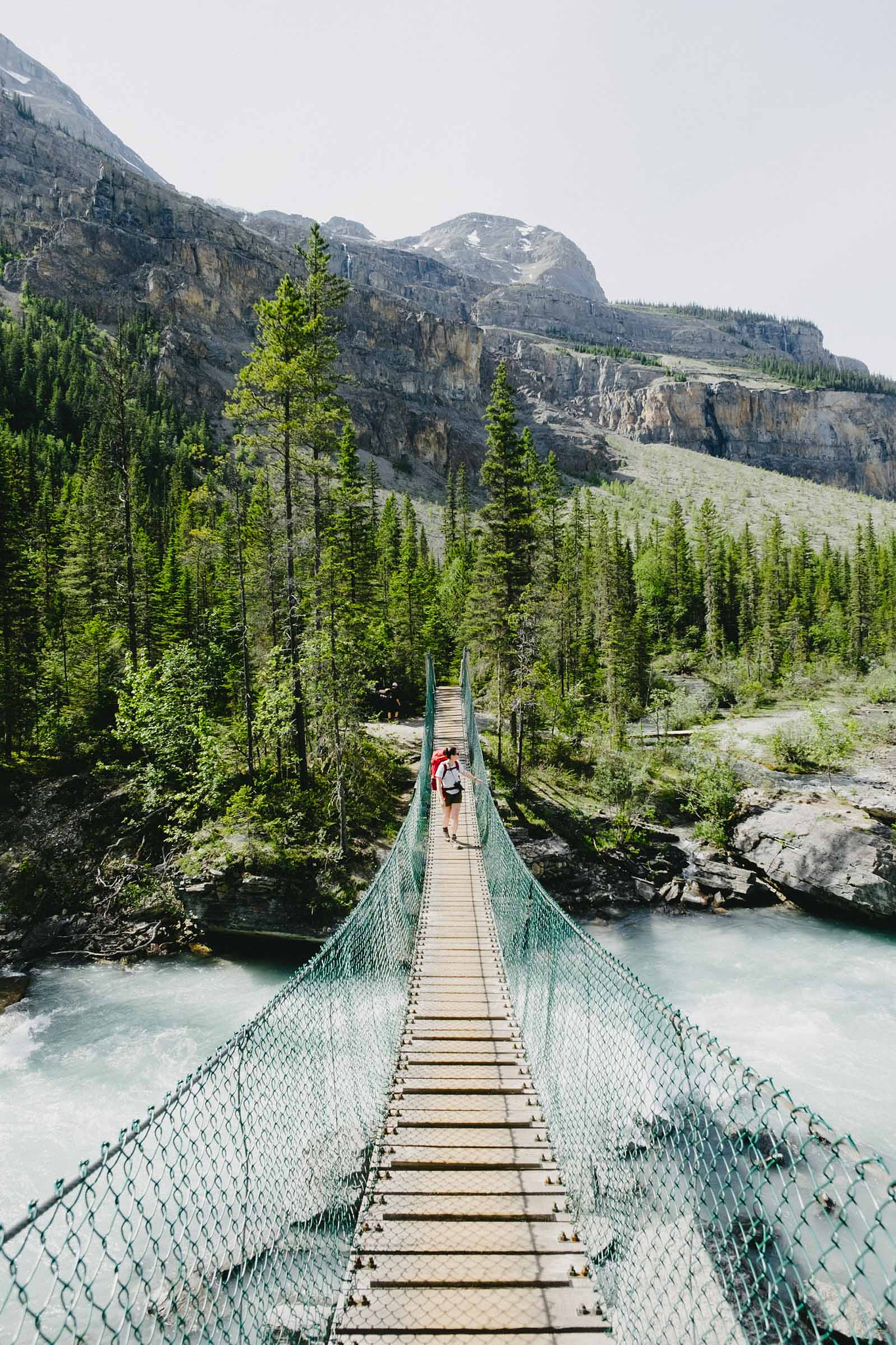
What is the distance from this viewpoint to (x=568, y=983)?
204 inches

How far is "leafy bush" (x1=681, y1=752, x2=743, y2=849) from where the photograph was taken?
59.0ft

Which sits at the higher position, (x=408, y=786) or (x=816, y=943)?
(x=408, y=786)

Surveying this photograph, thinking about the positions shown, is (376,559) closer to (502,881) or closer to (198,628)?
(198,628)

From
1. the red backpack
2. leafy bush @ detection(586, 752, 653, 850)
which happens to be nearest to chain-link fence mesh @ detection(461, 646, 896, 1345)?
the red backpack

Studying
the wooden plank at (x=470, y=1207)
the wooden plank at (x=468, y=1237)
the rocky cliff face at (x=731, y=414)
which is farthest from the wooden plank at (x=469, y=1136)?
the rocky cliff face at (x=731, y=414)

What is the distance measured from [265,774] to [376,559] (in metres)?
14.9

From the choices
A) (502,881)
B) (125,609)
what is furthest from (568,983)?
(125,609)

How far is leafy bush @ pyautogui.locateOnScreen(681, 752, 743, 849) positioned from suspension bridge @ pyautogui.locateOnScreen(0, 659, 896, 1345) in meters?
9.07

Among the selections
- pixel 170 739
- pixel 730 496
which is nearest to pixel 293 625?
pixel 170 739

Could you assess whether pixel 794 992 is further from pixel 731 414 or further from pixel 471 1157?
pixel 731 414

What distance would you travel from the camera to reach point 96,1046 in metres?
Result: 10.7

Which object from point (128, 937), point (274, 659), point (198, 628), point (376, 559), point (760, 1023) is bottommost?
point (760, 1023)

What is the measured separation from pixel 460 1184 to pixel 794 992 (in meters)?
11.0

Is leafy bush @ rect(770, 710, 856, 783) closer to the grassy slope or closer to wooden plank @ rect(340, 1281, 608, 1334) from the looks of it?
wooden plank @ rect(340, 1281, 608, 1334)
